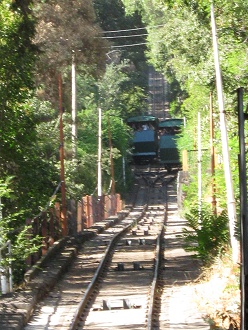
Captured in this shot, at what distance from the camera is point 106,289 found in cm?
1944

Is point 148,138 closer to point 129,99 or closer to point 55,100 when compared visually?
point 129,99

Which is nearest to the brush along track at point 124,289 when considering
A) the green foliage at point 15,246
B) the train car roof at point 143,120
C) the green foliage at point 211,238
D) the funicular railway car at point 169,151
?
the green foliage at point 211,238

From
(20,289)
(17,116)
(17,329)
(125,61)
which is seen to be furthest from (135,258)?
(125,61)

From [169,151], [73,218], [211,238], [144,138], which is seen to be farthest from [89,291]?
[144,138]

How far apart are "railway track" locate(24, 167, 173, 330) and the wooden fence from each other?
0.96 metres

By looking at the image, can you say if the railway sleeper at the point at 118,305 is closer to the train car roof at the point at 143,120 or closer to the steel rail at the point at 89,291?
the steel rail at the point at 89,291

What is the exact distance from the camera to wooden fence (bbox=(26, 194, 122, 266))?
77.8 feet

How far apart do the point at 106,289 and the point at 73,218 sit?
17143 mm

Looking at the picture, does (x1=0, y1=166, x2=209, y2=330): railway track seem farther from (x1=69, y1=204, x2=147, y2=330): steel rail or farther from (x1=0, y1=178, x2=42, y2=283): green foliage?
(x1=0, y1=178, x2=42, y2=283): green foliage

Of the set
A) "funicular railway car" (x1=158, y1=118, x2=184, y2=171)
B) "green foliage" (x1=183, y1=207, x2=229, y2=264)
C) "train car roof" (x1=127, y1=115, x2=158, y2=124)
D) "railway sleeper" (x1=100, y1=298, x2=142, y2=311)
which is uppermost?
"train car roof" (x1=127, y1=115, x2=158, y2=124)

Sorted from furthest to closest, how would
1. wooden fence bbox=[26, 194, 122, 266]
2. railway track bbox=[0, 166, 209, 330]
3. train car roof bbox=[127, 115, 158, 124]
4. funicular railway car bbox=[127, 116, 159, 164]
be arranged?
train car roof bbox=[127, 115, 158, 124]
funicular railway car bbox=[127, 116, 159, 164]
wooden fence bbox=[26, 194, 122, 266]
railway track bbox=[0, 166, 209, 330]

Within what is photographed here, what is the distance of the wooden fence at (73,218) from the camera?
23.7 metres

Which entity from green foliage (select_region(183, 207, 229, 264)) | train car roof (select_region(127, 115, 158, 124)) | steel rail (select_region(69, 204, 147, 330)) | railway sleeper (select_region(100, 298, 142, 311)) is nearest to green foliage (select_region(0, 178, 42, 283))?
steel rail (select_region(69, 204, 147, 330))

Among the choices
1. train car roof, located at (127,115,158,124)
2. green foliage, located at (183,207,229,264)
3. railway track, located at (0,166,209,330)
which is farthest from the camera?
train car roof, located at (127,115,158,124)
